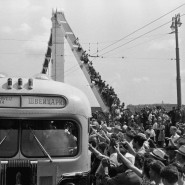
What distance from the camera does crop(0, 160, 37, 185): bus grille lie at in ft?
21.7

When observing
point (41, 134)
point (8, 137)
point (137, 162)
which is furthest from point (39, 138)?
point (137, 162)

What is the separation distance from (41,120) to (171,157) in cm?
216

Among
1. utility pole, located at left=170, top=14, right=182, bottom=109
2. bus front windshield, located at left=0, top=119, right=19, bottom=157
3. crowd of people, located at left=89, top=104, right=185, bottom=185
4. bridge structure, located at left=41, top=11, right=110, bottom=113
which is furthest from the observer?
bridge structure, located at left=41, top=11, right=110, bottom=113

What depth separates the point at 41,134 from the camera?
6.91 meters

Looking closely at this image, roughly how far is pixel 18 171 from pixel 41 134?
0.67 metres

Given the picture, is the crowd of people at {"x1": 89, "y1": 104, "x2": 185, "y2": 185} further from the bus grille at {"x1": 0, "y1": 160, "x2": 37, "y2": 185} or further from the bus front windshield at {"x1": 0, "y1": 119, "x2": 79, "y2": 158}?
the bus grille at {"x1": 0, "y1": 160, "x2": 37, "y2": 185}

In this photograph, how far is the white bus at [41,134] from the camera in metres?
6.68

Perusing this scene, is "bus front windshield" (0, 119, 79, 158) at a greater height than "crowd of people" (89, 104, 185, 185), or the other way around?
"bus front windshield" (0, 119, 79, 158)

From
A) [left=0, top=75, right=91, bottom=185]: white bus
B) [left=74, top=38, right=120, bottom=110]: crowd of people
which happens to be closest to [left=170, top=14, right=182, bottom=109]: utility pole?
[left=74, top=38, right=120, bottom=110]: crowd of people

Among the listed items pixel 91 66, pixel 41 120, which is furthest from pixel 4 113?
pixel 91 66

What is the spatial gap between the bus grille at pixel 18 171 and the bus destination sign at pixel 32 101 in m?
0.86

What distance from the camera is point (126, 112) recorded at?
25.1 metres

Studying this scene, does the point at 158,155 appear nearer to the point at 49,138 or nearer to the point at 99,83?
the point at 49,138

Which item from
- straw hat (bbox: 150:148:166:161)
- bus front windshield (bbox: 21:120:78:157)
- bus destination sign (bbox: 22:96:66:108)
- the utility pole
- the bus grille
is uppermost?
the utility pole
